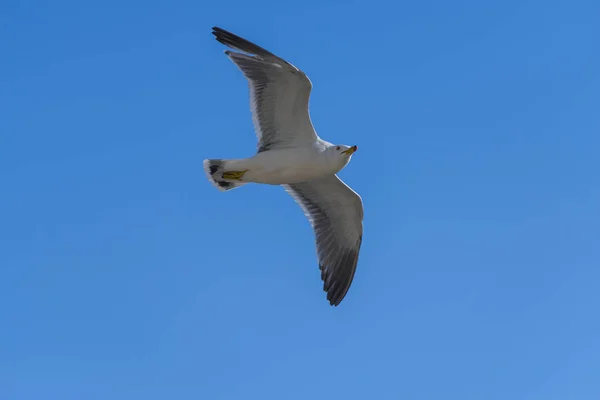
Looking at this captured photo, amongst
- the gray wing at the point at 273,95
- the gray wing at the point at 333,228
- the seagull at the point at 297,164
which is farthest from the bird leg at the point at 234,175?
the gray wing at the point at 333,228

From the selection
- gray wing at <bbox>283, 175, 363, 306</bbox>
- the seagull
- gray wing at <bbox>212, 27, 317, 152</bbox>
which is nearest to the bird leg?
the seagull

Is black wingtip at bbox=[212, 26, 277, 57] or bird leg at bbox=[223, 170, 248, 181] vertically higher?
black wingtip at bbox=[212, 26, 277, 57]

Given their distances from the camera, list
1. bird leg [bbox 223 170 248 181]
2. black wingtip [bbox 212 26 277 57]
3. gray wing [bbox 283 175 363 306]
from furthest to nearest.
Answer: gray wing [bbox 283 175 363 306], bird leg [bbox 223 170 248 181], black wingtip [bbox 212 26 277 57]

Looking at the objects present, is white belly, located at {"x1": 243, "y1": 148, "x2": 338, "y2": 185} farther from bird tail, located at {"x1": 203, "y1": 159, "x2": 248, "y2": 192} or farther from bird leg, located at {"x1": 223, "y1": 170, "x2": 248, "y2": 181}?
bird tail, located at {"x1": 203, "y1": 159, "x2": 248, "y2": 192}

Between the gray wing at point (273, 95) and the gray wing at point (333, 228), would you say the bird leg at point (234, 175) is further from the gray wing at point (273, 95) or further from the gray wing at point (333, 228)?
the gray wing at point (333, 228)

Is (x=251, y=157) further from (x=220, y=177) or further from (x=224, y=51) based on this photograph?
(x=224, y=51)

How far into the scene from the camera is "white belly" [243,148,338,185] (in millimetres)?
13156

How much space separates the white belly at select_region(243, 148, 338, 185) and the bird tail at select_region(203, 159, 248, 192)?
0.56 ft

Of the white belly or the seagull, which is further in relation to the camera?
the white belly

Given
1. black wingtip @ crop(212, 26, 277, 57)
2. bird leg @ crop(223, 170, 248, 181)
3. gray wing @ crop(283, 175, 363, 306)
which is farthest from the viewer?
gray wing @ crop(283, 175, 363, 306)

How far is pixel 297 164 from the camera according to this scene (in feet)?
43.2

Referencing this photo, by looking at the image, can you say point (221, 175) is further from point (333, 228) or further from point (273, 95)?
point (333, 228)

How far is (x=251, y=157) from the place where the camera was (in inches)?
523

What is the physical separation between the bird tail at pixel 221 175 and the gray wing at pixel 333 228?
1173 mm
